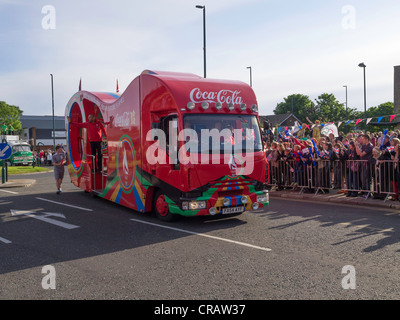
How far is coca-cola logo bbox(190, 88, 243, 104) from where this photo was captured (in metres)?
8.52

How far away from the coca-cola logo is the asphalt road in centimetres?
277

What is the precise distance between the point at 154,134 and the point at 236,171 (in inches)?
82.0

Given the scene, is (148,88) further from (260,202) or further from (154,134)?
(260,202)

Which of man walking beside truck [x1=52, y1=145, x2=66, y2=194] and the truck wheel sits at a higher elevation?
man walking beside truck [x1=52, y1=145, x2=66, y2=194]

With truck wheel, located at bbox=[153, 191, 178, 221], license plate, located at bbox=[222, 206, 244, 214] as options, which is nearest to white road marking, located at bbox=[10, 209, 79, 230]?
truck wheel, located at bbox=[153, 191, 178, 221]

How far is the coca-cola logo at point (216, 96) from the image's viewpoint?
336 inches

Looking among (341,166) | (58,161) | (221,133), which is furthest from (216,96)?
(58,161)

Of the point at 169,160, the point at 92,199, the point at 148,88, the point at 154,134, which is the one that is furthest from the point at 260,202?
the point at 92,199

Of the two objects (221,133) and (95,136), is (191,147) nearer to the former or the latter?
(221,133)

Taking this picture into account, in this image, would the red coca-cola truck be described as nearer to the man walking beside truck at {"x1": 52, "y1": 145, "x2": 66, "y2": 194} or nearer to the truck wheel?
the truck wheel

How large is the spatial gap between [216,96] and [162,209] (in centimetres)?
287

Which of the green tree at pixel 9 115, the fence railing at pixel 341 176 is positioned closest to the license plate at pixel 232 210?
the fence railing at pixel 341 176

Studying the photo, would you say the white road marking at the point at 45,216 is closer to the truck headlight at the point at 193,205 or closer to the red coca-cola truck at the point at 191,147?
the red coca-cola truck at the point at 191,147

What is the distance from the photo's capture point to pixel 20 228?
348 inches
